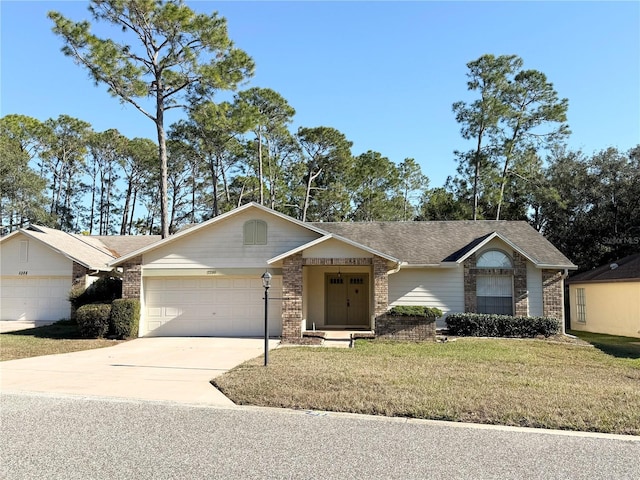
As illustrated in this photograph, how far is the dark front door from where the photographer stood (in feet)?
62.5

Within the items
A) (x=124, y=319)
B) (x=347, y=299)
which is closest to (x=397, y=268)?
(x=347, y=299)

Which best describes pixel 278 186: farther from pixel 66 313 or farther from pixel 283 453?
pixel 283 453

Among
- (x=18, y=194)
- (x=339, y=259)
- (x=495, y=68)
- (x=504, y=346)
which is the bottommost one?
(x=504, y=346)

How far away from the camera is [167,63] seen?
22.6 metres

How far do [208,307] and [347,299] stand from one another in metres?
5.48

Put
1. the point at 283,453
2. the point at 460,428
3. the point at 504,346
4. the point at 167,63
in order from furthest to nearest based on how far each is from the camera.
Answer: the point at 167,63 < the point at 504,346 < the point at 460,428 < the point at 283,453

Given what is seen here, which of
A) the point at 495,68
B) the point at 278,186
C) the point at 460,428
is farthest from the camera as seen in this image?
the point at 278,186

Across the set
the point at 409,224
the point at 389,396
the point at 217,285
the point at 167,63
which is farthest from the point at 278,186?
the point at 389,396

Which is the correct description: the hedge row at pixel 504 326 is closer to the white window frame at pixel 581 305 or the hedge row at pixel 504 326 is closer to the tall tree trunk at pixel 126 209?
the white window frame at pixel 581 305

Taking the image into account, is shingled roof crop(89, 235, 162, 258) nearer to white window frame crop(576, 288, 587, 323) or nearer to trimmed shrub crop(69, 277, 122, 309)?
trimmed shrub crop(69, 277, 122, 309)

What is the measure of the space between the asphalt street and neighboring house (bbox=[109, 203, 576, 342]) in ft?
30.7

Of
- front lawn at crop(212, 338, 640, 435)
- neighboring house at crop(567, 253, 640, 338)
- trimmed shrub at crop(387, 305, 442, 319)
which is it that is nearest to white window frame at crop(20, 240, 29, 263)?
front lawn at crop(212, 338, 640, 435)

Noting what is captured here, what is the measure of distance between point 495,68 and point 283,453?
30355 millimetres

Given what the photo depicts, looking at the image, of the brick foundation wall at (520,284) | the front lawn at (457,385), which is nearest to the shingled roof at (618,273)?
the brick foundation wall at (520,284)
